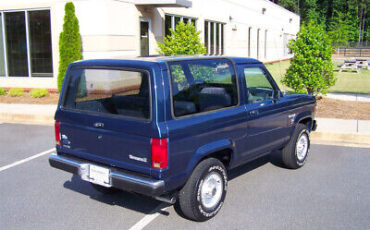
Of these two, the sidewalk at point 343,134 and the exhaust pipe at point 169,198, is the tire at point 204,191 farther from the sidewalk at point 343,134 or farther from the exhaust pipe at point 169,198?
the sidewalk at point 343,134

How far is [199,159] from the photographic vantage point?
4277 millimetres

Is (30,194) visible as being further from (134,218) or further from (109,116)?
(109,116)

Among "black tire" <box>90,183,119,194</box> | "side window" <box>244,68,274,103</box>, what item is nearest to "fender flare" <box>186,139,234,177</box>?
"side window" <box>244,68,274,103</box>

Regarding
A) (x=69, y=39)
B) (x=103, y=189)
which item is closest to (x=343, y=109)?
(x=103, y=189)

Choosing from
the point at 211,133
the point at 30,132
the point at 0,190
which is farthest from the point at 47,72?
the point at 211,133

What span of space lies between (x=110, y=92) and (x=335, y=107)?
8.71m

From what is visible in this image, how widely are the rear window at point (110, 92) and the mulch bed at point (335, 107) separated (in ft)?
24.4

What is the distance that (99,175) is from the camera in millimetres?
4305

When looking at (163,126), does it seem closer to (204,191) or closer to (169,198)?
(169,198)

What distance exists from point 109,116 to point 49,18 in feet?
38.5

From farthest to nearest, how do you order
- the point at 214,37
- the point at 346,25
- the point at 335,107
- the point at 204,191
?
the point at 346,25 < the point at 214,37 < the point at 335,107 < the point at 204,191

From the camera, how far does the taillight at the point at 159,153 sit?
3.85m

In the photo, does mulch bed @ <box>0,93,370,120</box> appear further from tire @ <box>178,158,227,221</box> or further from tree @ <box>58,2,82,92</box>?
tire @ <box>178,158,227,221</box>

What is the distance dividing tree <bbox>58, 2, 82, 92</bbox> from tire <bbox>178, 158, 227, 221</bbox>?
9887 millimetres
